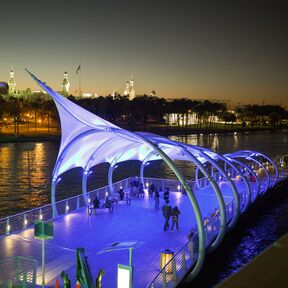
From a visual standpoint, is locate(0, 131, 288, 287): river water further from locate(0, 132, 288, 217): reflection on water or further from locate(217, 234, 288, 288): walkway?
locate(217, 234, 288, 288): walkway

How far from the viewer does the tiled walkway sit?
12070 millimetres

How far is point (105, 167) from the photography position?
5441 centimetres

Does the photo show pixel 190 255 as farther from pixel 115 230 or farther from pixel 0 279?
pixel 0 279

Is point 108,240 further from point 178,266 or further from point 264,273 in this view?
point 264,273

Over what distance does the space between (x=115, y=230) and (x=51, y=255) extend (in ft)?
13.1

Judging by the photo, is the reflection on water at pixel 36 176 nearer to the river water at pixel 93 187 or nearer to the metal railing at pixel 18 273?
the river water at pixel 93 187

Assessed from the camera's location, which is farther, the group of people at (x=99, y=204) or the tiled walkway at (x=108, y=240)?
the group of people at (x=99, y=204)

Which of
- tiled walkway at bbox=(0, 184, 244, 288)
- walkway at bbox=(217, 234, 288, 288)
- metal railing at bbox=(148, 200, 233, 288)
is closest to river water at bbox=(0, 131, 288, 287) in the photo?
metal railing at bbox=(148, 200, 233, 288)

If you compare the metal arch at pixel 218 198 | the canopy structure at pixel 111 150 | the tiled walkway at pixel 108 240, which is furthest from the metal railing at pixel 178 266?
the tiled walkway at pixel 108 240

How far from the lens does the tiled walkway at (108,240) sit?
39.6 feet

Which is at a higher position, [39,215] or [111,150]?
[111,150]

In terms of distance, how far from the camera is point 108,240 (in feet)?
50.0

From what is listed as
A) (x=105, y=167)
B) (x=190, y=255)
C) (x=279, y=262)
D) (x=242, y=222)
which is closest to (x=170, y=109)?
(x=105, y=167)

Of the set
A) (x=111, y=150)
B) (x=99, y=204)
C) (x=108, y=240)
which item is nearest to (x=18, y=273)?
(x=108, y=240)
